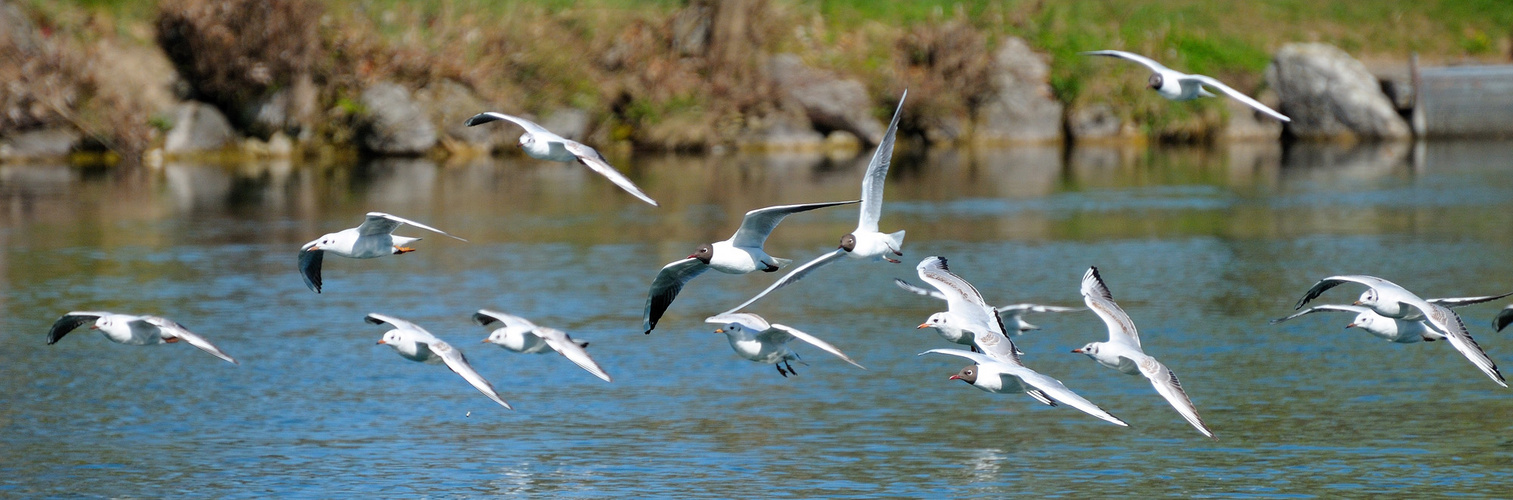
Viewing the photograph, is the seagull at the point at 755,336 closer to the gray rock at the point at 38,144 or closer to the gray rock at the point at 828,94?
the gray rock at the point at 38,144

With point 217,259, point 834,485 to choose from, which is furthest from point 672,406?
point 217,259

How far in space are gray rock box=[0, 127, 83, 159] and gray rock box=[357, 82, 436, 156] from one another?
26.5ft

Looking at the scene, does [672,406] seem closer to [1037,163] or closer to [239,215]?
[239,215]

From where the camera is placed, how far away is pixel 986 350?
13.4 m

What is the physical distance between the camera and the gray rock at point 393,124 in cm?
5356

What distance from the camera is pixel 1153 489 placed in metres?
13.9

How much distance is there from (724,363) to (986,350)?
6.45m

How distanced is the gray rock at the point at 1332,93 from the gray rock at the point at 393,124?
91.9ft

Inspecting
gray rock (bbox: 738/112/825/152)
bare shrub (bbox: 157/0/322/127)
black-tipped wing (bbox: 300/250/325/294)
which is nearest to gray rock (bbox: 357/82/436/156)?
bare shrub (bbox: 157/0/322/127)

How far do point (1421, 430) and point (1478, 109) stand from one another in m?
48.6

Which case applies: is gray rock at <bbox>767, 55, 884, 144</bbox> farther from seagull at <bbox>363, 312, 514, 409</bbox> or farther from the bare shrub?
seagull at <bbox>363, 312, 514, 409</bbox>

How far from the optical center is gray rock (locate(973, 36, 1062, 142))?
6141 centimetres

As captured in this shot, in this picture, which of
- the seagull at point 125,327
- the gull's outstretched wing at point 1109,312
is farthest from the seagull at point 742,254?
the seagull at point 125,327

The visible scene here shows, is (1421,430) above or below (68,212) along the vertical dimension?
above
